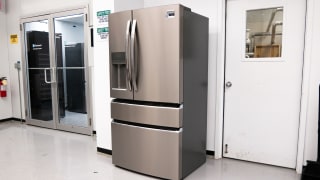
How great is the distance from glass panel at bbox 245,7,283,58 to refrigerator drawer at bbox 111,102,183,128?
129 centimetres

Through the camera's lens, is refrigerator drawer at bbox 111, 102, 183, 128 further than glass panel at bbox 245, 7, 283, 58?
No

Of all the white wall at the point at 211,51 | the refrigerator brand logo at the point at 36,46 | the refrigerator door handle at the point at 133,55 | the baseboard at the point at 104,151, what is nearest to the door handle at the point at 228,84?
the white wall at the point at 211,51

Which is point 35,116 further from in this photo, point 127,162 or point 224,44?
point 224,44

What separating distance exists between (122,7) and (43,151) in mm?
2385

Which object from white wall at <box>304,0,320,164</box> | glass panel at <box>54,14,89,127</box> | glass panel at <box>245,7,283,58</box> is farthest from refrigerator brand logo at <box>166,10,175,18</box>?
glass panel at <box>54,14,89,127</box>

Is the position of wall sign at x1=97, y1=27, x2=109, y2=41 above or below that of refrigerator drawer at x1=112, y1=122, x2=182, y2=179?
above

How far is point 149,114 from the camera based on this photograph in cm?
259

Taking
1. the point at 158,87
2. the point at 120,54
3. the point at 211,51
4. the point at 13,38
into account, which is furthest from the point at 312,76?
the point at 13,38

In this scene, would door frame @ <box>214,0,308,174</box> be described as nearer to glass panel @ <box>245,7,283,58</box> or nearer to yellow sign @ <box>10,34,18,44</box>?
glass panel @ <box>245,7,283,58</box>

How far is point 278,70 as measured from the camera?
9.36ft

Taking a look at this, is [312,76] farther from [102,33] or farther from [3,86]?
[3,86]

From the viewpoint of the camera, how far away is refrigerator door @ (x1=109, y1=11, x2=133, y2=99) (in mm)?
2625

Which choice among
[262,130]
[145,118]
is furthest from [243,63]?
[145,118]

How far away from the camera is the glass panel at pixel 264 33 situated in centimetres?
284
